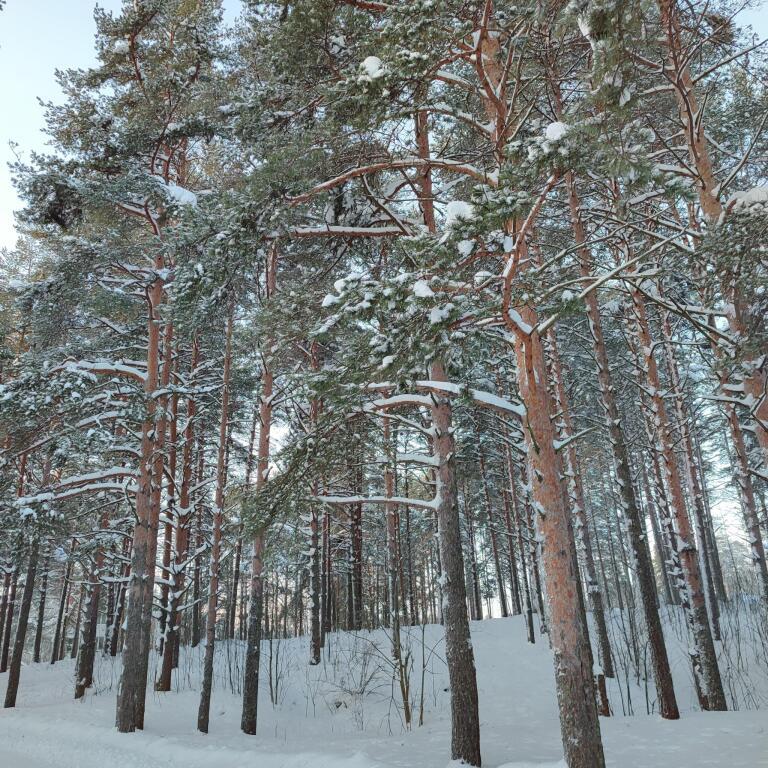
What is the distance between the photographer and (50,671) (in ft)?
62.0

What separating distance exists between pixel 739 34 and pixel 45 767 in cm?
1435

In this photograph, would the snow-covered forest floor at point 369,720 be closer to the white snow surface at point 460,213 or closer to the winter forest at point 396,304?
the winter forest at point 396,304

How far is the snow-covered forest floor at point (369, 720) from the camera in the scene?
6.15 meters

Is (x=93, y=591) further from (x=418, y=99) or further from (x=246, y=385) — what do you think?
(x=418, y=99)

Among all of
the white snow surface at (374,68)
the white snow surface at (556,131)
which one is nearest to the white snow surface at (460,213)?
the white snow surface at (556,131)

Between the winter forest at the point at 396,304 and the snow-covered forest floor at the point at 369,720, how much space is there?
3.4 inches

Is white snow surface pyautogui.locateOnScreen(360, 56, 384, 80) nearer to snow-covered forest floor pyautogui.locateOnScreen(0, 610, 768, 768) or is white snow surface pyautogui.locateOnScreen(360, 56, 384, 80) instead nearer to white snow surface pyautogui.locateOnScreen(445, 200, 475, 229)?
white snow surface pyautogui.locateOnScreen(445, 200, 475, 229)

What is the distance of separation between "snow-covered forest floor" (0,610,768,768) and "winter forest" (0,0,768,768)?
0.28 feet

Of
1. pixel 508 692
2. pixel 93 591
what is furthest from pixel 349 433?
pixel 93 591

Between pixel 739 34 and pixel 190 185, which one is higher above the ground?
pixel 190 185

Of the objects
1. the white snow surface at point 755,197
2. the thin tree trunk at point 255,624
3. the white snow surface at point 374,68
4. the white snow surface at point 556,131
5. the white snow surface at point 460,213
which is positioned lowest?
the thin tree trunk at point 255,624

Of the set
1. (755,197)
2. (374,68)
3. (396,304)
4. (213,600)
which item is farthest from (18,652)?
(755,197)

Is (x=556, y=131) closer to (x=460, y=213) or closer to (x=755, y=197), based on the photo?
(x=460, y=213)

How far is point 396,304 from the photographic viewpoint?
4.68 metres
